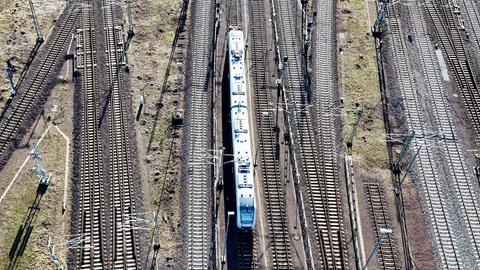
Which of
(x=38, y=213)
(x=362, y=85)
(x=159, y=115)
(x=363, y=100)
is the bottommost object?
(x=38, y=213)

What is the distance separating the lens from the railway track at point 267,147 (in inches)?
2512

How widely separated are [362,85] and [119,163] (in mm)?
38508

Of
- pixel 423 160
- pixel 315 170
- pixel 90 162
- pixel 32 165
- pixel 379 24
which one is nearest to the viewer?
pixel 32 165

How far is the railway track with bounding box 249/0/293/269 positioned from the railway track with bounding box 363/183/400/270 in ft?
36.5

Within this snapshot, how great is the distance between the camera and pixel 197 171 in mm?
69875

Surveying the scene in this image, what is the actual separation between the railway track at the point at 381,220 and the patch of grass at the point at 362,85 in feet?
12.7

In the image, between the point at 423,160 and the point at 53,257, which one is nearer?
the point at 53,257

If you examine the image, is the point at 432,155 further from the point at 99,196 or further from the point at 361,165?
the point at 99,196

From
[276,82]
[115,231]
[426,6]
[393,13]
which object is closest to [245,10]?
[276,82]

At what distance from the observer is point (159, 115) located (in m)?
75.8

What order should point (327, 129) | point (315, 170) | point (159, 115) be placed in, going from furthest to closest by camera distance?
point (159, 115)
point (327, 129)
point (315, 170)

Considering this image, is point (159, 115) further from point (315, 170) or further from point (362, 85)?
point (362, 85)

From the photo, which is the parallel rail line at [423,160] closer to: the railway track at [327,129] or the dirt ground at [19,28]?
the railway track at [327,129]

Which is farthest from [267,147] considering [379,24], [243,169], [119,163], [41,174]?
[379,24]
